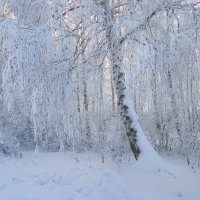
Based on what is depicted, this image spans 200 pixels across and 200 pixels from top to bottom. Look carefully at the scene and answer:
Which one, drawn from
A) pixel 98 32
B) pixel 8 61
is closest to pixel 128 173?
pixel 98 32

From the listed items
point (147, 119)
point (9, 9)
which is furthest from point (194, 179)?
point (9, 9)

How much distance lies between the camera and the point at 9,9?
1013cm

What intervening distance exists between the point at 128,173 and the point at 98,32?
130 inches

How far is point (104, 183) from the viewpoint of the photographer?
→ 24.8ft

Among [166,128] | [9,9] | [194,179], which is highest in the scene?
[9,9]

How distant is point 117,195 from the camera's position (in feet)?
23.3

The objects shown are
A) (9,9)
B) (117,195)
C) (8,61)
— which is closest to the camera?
(117,195)

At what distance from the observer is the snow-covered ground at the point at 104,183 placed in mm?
7035

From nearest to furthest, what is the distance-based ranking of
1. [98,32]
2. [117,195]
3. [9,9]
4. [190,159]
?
[117,195], [98,32], [9,9], [190,159]

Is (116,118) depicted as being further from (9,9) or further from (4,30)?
(4,30)

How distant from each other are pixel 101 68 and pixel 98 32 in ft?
2.85

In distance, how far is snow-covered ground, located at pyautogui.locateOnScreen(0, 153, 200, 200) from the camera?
277 inches

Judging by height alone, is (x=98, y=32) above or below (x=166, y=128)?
above

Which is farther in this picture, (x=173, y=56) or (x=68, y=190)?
(x=173, y=56)
